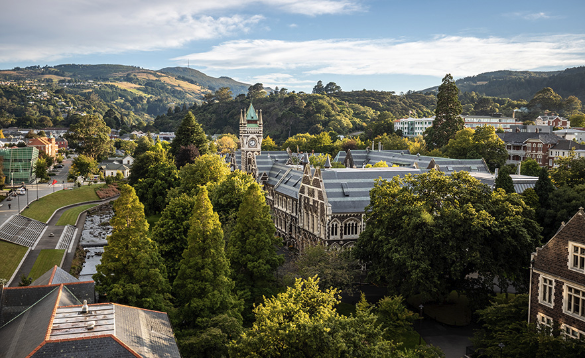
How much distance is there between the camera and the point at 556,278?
1065 inches

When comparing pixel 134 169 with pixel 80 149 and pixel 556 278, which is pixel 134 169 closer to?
pixel 80 149

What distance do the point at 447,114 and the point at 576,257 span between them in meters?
85.3

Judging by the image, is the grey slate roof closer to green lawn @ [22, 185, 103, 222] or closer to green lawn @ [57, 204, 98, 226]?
green lawn @ [57, 204, 98, 226]

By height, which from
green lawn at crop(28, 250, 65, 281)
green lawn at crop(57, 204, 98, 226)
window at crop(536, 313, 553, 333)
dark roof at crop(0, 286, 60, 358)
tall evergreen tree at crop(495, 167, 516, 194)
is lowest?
green lawn at crop(28, 250, 65, 281)

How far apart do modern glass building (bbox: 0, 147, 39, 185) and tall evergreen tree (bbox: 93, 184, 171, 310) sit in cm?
9273

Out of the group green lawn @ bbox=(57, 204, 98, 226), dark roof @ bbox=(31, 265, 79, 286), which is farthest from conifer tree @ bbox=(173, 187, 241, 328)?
green lawn @ bbox=(57, 204, 98, 226)

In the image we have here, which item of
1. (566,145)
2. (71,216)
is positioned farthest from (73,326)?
(566,145)

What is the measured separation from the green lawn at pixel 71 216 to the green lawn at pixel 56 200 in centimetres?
223

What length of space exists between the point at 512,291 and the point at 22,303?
41.2 meters

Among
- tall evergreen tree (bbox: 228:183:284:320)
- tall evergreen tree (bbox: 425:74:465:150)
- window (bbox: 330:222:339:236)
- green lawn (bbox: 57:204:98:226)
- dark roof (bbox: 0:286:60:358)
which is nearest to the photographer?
dark roof (bbox: 0:286:60:358)

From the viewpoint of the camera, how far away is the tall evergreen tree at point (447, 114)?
104m

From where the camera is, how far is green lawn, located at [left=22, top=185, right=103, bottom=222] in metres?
81.2

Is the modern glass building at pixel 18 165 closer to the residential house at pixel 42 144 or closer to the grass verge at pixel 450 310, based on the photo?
the residential house at pixel 42 144

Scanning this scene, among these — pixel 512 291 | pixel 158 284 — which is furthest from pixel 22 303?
pixel 512 291
